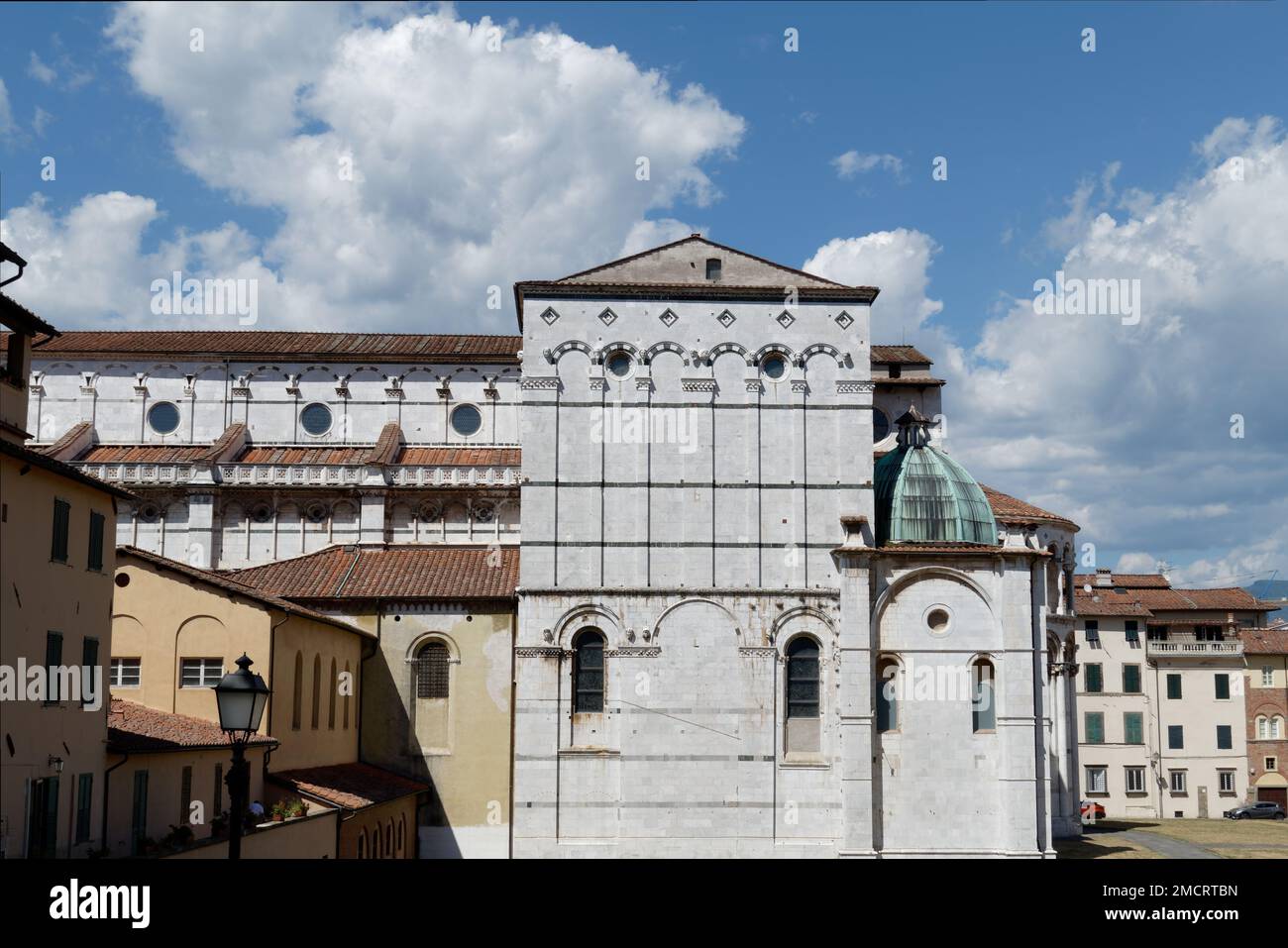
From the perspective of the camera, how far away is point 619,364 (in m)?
41.3

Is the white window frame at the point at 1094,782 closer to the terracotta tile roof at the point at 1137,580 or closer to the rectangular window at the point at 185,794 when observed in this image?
the terracotta tile roof at the point at 1137,580

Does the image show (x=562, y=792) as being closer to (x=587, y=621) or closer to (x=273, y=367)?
(x=587, y=621)

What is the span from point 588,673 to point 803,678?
616 centimetres

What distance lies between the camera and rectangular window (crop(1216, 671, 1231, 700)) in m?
73.6

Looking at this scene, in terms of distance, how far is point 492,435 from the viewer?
188 ft

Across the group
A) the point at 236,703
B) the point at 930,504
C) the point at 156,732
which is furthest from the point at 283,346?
the point at 236,703

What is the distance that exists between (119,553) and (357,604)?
1105 centimetres

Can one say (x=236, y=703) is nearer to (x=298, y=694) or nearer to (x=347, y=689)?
(x=298, y=694)

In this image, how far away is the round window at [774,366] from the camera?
41312 mm

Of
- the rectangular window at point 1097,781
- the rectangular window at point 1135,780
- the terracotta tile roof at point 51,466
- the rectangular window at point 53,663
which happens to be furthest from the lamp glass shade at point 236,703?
the rectangular window at point 1135,780

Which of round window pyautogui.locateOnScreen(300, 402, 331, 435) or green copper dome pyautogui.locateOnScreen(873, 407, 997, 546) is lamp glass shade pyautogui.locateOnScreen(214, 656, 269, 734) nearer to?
green copper dome pyautogui.locateOnScreen(873, 407, 997, 546)

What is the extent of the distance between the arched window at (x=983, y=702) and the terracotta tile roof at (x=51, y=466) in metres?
23.6

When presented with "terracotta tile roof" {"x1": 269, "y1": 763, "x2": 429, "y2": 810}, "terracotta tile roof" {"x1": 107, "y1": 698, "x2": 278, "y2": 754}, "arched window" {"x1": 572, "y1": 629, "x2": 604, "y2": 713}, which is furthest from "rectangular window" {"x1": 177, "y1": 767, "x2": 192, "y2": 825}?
"arched window" {"x1": 572, "y1": 629, "x2": 604, "y2": 713}
